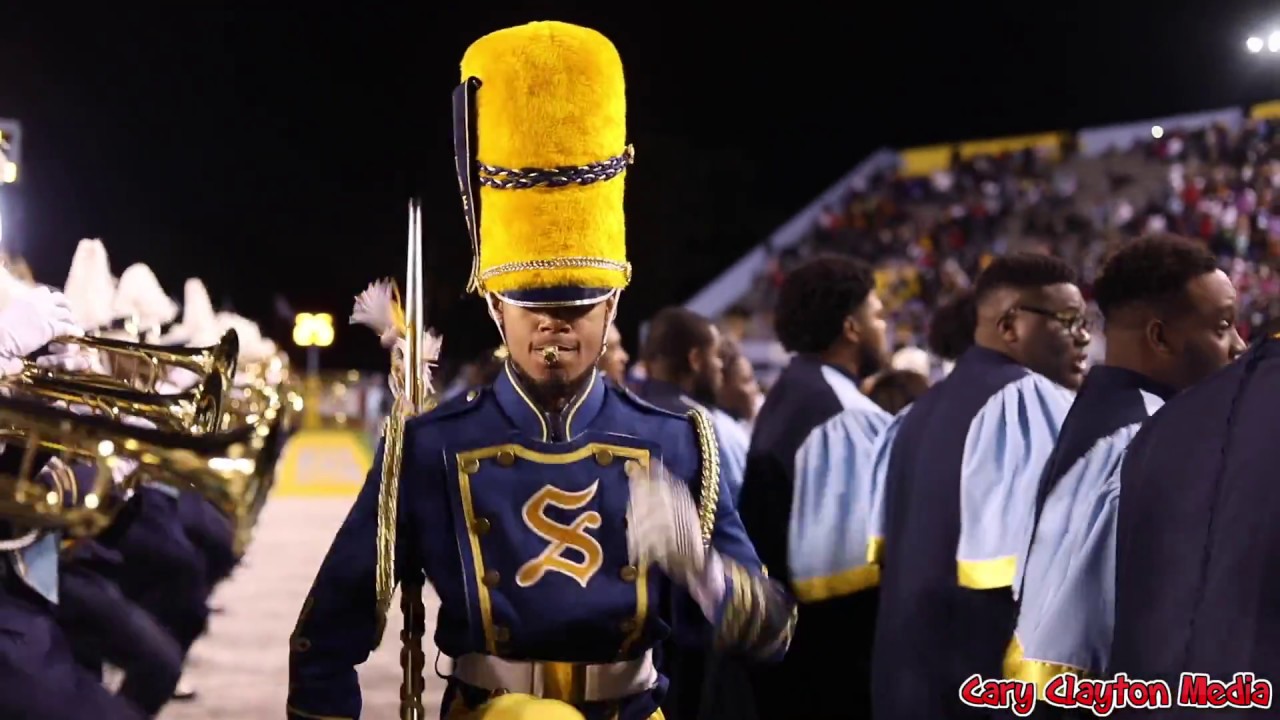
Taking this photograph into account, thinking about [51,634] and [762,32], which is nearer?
[51,634]

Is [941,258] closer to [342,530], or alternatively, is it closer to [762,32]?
[762,32]

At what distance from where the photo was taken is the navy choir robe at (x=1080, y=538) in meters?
2.74

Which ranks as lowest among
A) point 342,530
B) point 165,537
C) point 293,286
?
point 165,537

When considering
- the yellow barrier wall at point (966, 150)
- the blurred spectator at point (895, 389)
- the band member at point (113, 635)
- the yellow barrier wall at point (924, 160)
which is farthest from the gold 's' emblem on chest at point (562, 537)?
the yellow barrier wall at point (924, 160)

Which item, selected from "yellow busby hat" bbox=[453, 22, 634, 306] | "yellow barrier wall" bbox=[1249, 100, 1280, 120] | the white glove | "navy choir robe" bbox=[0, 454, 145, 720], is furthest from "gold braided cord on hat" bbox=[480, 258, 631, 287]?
"yellow barrier wall" bbox=[1249, 100, 1280, 120]

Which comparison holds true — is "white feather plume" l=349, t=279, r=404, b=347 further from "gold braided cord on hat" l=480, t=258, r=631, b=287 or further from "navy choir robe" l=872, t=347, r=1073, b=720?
"navy choir robe" l=872, t=347, r=1073, b=720

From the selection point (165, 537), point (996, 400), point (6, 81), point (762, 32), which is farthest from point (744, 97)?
point (996, 400)

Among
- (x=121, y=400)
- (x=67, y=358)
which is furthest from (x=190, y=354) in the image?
(x=121, y=400)

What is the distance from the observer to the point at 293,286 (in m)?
18.8


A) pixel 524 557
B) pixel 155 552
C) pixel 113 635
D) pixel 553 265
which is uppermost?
pixel 553 265

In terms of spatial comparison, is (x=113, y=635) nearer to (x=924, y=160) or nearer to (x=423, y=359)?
(x=423, y=359)

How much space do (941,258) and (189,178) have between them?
54.5 feet

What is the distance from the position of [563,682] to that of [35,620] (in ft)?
5.78

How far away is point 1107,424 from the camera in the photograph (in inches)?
120
